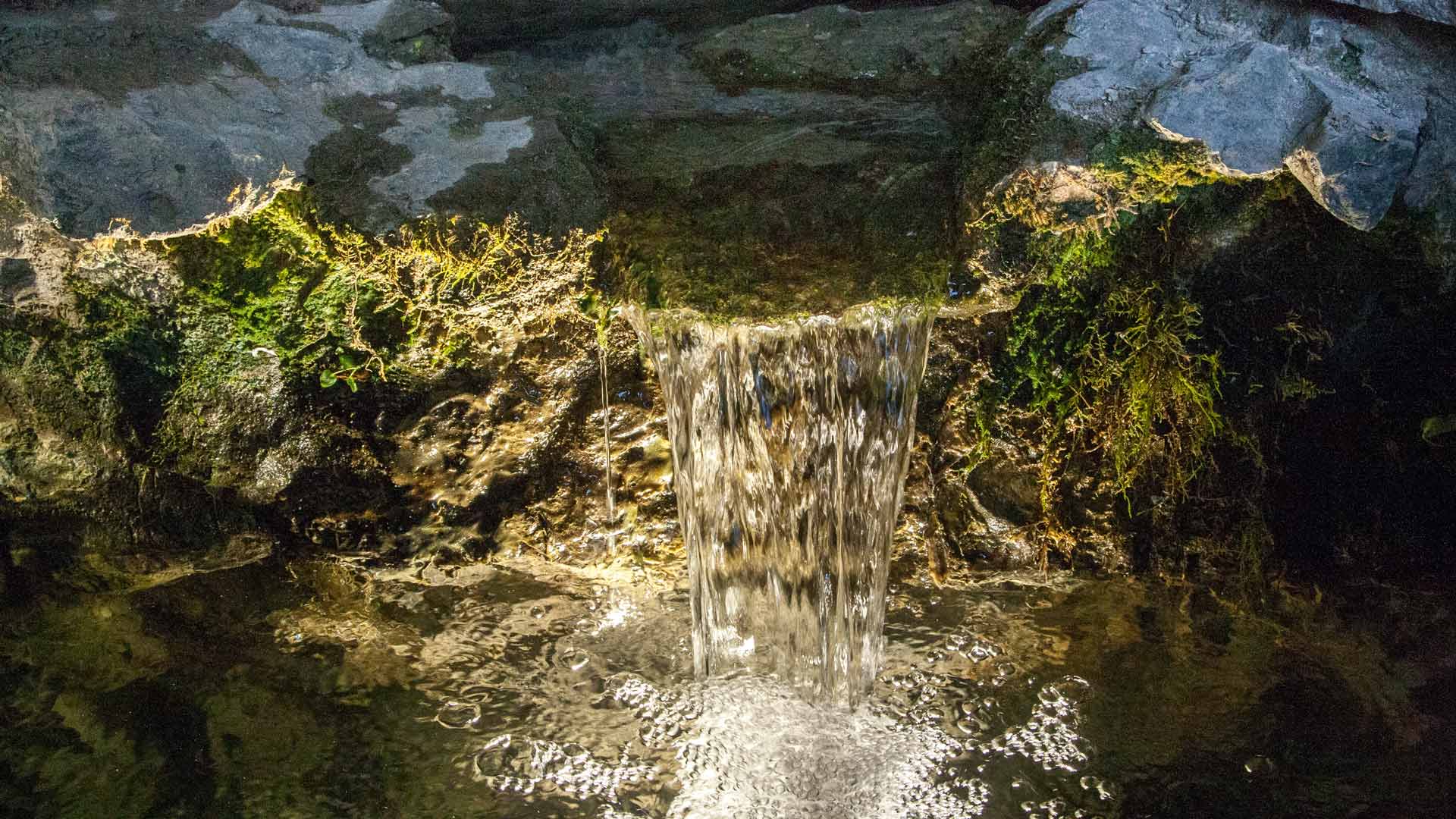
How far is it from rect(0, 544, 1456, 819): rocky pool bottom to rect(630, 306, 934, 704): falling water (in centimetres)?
13

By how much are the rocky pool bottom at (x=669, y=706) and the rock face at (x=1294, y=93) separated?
112cm

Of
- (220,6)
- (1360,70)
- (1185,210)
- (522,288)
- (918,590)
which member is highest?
(220,6)

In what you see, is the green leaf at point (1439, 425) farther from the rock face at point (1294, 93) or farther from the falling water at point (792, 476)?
the falling water at point (792, 476)

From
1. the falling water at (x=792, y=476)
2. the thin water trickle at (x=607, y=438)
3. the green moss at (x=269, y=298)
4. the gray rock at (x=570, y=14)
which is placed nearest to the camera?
the green moss at (x=269, y=298)

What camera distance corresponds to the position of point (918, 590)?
309cm

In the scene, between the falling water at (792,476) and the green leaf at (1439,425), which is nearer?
the green leaf at (1439,425)

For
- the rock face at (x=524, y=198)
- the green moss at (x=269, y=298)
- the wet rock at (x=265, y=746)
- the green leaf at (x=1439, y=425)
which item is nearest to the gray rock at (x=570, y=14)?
the rock face at (x=524, y=198)

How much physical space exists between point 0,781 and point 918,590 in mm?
2323

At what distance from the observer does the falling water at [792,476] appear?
278 centimetres

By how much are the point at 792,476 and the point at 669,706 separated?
0.70m

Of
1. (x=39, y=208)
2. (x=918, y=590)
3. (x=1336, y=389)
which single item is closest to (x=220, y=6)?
(x=39, y=208)

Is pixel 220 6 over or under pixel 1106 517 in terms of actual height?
over

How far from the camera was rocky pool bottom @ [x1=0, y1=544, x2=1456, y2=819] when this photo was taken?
2.39m

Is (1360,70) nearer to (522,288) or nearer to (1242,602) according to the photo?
(1242,602)
